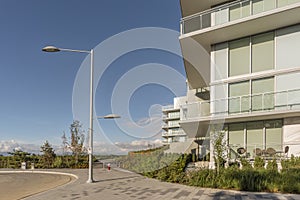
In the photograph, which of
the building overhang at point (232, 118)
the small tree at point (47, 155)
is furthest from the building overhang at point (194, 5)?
the small tree at point (47, 155)

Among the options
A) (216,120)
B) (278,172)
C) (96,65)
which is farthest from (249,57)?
(96,65)

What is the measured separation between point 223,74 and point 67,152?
61.3 feet

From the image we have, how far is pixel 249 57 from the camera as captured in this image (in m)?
14.3

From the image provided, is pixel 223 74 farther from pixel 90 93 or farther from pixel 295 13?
pixel 90 93

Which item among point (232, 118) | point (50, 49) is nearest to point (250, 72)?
point (232, 118)

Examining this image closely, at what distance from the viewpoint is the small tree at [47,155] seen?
25516mm

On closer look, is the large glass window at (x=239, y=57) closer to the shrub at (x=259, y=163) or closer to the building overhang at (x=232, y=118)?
the building overhang at (x=232, y=118)

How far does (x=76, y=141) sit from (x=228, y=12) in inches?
763

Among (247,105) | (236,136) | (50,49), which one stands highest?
(50,49)

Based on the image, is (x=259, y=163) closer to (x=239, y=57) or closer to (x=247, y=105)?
(x=247, y=105)

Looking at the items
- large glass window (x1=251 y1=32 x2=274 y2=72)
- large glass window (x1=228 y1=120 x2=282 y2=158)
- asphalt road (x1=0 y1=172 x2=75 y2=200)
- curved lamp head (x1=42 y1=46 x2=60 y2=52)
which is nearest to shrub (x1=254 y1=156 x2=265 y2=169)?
large glass window (x1=228 y1=120 x2=282 y2=158)

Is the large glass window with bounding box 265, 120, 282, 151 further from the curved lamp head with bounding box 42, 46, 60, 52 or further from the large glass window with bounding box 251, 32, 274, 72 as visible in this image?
the curved lamp head with bounding box 42, 46, 60, 52

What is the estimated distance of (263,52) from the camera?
13.9 metres

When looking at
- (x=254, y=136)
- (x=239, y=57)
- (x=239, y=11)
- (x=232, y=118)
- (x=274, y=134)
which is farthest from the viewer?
(x=239, y=57)
